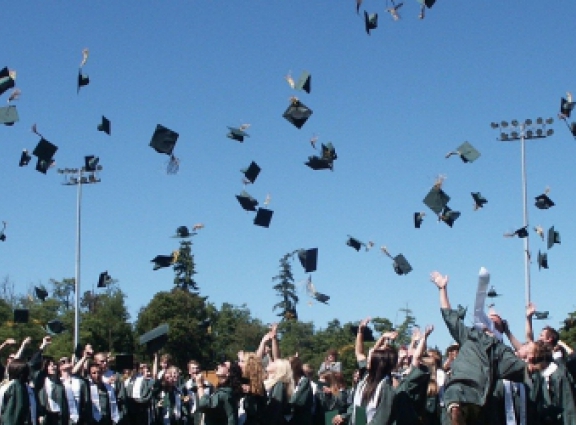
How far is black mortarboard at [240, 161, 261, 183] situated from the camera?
1547 cm

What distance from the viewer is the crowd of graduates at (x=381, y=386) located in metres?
7.25

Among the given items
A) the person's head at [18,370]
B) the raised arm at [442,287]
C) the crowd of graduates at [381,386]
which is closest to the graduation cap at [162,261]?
the crowd of graduates at [381,386]

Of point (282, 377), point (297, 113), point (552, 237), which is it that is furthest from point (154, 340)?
point (552, 237)

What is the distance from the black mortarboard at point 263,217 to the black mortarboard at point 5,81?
14.5 ft

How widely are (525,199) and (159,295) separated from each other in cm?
2226

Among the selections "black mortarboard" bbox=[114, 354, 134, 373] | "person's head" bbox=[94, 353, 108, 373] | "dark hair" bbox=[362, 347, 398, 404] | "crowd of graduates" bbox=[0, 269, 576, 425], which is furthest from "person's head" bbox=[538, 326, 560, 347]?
"black mortarboard" bbox=[114, 354, 134, 373]

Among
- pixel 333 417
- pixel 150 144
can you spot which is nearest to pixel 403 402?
pixel 333 417

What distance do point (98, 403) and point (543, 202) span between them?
9.66 m

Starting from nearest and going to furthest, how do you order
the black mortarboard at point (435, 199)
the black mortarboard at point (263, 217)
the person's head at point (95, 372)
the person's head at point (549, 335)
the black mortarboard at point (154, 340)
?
the person's head at point (549, 335) → the black mortarboard at point (154, 340) → the person's head at point (95, 372) → the black mortarboard at point (435, 199) → the black mortarboard at point (263, 217)

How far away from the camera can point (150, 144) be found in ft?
46.9

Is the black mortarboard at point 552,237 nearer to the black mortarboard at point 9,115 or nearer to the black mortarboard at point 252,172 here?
the black mortarboard at point 252,172

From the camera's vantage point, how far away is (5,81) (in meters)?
13.4

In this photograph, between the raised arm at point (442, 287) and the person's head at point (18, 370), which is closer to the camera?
the raised arm at point (442, 287)

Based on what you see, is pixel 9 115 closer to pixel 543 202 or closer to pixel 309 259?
pixel 309 259
